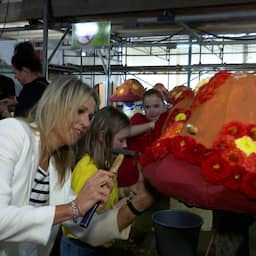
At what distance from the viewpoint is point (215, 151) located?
2.20 feet

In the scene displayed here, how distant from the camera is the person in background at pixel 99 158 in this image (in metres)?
1.24

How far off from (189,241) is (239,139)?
426 millimetres

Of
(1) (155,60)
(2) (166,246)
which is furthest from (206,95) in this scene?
(1) (155,60)

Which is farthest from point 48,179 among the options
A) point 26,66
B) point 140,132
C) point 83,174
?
point 26,66

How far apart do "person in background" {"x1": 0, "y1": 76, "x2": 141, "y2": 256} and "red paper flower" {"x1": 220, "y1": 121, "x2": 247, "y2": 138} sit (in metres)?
0.36

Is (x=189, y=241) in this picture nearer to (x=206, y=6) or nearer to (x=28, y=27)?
(x=206, y=6)

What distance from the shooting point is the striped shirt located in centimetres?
106

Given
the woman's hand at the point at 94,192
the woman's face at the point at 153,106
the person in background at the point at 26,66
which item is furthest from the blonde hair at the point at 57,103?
the woman's face at the point at 153,106

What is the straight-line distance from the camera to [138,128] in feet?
6.46

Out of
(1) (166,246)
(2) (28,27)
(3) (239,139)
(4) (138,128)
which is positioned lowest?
(1) (166,246)

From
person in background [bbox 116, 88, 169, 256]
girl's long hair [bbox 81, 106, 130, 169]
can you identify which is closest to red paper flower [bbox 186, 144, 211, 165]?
person in background [bbox 116, 88, 169, 256]

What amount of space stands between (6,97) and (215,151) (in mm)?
1703

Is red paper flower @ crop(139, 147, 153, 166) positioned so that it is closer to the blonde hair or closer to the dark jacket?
the blonde hair

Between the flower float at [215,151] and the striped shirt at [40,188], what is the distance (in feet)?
1.29
